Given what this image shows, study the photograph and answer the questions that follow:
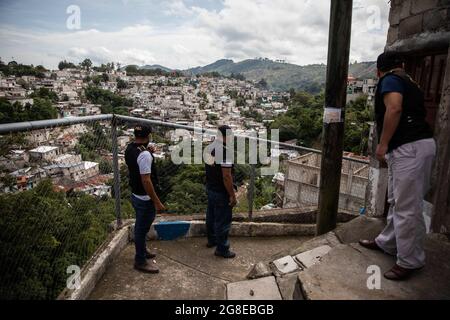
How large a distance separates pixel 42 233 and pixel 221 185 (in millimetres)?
1854

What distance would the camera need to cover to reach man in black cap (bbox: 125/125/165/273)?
121 inches

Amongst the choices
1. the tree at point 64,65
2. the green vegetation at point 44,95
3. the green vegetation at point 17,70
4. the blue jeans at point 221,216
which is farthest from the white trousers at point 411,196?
the tree at point 64,65

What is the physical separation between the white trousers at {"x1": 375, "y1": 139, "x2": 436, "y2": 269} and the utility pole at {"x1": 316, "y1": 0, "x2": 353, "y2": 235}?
79 cm

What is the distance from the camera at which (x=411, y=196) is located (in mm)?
2229

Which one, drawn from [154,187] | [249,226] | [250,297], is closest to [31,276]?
[154,187]

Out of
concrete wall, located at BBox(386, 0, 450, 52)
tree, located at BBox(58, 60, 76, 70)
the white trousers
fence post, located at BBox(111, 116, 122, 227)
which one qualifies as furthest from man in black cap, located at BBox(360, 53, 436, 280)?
tree, located at BBox(58, 60, 76, 70)

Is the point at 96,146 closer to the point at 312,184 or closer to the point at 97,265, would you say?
the point at 97,265

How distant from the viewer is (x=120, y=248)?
3592 millimetres

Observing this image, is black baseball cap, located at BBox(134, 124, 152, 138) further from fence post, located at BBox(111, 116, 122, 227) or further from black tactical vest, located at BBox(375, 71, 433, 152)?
black tactical vest, located at BBox(375, 71, 433, 152)

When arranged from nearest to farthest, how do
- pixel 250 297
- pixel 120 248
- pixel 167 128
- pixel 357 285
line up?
pixel 357 285 < pixel 250 297 < pixel 120 248 < pixel 167 128

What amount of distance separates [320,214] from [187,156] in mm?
1920

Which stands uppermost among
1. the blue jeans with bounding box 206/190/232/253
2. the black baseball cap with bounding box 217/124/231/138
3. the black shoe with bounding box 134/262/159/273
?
the black baseball cap with bounding box 217/124/231/138

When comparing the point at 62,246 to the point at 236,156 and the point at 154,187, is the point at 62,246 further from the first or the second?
the point at 236,156

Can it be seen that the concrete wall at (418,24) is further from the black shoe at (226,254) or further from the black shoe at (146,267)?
the black shoe at (146,267)
